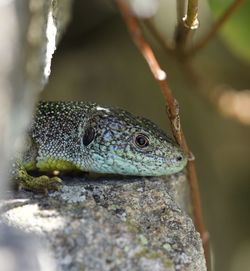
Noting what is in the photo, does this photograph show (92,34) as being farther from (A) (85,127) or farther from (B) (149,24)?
(A) (85,127)

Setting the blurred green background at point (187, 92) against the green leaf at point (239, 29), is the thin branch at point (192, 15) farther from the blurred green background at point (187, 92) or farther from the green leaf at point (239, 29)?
the blurred green background at point (187, 92)

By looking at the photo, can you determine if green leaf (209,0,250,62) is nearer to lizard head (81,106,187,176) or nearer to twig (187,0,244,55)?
twig (187,0,244,55)

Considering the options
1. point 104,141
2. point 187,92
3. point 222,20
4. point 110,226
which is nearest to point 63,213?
point 110,226

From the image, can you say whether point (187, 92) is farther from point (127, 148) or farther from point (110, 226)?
point (110, 226)

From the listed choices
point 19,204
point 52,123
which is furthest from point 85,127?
point 19,204

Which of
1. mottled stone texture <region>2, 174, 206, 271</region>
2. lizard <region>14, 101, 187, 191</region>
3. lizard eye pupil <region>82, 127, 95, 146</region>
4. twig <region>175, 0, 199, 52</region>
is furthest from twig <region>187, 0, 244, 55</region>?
mottled stone texture <region>2, 174, 206, 271</region>

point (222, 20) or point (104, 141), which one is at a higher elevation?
point (222, 20)

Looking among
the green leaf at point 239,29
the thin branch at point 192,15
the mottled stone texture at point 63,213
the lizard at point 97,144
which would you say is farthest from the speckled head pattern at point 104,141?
the green leaf at point 239,29
